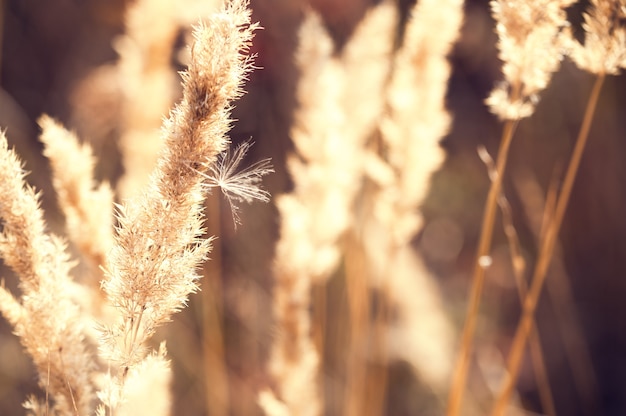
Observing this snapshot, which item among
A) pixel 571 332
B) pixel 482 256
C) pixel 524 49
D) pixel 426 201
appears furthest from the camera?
pixel 426 201

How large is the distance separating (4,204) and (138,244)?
162 mm

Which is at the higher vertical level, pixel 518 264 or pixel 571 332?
pixel 571 332

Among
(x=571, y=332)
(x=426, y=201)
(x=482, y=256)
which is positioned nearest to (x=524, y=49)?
(x=482, y=256)

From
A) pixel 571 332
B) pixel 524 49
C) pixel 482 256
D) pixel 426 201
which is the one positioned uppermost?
pixel 426 201

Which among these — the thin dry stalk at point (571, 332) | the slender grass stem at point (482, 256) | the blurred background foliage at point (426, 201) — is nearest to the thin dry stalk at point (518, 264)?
the slender grass stem at point (482, 256)

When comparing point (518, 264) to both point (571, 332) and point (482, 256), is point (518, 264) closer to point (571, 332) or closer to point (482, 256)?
point (482, 256)

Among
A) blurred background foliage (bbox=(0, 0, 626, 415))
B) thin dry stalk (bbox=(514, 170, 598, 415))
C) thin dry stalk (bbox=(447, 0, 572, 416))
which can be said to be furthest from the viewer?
thin dry stalk (bbox=(514, 170, 598, 415))

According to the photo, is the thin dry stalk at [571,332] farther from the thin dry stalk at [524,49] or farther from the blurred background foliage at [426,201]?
the thin dry stalk at [524,49]

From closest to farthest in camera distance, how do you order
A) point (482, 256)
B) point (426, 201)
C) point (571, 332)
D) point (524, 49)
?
1. point (524, 49)
2. point (482, 256)
3. point (571, 332)
4. point (426, 201)

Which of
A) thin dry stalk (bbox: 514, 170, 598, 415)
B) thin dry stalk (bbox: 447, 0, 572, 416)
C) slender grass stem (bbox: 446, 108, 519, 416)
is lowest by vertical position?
slender grass stem (bbox: 446, 108, 519, 416)

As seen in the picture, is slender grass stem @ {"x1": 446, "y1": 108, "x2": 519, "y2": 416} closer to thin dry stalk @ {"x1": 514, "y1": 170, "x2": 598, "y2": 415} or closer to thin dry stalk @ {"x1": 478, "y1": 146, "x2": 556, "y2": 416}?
thin dry stalk @ {"x1": 478, "y1": 146, "x2": 556, "y2": 416}

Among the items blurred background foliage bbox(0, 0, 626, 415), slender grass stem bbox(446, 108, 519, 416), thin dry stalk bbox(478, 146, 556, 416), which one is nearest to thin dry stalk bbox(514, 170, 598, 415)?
blurred background foliage bbox(0, 0, 626, 415)

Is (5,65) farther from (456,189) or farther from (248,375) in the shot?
(456,189)

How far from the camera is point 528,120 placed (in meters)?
2.65
